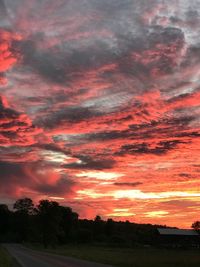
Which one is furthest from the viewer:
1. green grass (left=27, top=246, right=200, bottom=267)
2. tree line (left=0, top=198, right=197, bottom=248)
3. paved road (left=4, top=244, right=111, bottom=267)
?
tree line (left=0, top=198, right=197, bottom=248)

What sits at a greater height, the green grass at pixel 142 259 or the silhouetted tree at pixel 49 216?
the silhouetted tree at pixel 49 216

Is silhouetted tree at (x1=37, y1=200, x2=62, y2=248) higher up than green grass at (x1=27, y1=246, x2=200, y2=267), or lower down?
higher up

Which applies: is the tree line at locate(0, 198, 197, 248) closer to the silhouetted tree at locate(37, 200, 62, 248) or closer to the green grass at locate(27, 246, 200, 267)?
the silhouetted tree at locate(37, 200, 62, 248)

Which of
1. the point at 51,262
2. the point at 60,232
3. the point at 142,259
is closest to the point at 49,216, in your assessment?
the point at 60,232

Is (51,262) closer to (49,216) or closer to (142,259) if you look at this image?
(142,259)

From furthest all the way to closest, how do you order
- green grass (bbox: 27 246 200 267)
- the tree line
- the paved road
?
the tree line, green grass (bbox: 27 246 200 267), the paved road

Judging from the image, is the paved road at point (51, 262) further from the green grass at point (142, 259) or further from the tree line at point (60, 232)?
the tree line at point (60, 232)

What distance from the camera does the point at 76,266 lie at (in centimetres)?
4084

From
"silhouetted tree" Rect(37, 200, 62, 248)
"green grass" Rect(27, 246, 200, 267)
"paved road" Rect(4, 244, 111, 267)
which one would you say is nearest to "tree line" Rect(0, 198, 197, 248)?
"silhouetted tree" Rect(37, 200, 62, 248)

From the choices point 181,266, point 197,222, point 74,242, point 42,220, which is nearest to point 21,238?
point 74,242

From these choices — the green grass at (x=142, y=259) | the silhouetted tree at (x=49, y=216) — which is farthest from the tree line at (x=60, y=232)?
the green grass at (x=142, y=259)

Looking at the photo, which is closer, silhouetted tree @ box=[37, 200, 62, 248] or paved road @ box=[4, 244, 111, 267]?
paved road @ box=[4, 244, 111, 267]

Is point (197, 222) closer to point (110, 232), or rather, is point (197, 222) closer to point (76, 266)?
point (110, 232)

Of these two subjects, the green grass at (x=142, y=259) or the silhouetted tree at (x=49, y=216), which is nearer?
the green grass at (x=142, y=259)
